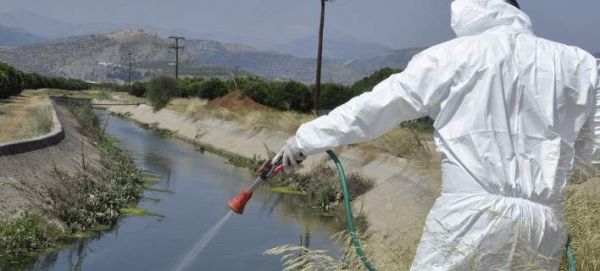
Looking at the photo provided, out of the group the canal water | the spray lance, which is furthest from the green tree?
the spray lance

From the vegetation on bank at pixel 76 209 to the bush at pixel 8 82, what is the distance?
3450 cm

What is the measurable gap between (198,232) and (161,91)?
55.3m

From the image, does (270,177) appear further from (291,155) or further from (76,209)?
(76,209)

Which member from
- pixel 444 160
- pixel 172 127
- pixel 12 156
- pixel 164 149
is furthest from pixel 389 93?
pixel 172 127

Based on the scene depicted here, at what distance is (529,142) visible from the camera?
130 inches

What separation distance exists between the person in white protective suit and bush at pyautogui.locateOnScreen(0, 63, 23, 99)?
57.5 metres

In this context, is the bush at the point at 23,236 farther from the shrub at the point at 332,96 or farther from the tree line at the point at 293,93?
the shrub at the point at 332,96

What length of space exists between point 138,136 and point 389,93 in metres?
45.7

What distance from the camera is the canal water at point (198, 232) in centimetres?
1455

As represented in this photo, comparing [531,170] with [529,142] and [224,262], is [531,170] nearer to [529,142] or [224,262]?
[529,142]

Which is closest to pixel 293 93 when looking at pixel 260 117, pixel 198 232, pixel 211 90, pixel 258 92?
pixel 258 92

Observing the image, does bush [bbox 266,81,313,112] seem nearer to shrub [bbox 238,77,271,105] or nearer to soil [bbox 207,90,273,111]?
shrub [bbox 238,77,271,105]

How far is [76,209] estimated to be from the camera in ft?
55.6

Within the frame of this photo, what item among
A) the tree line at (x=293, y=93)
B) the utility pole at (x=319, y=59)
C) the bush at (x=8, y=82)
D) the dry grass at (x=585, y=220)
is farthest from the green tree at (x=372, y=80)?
the dry grass at (x=585, y=220)
